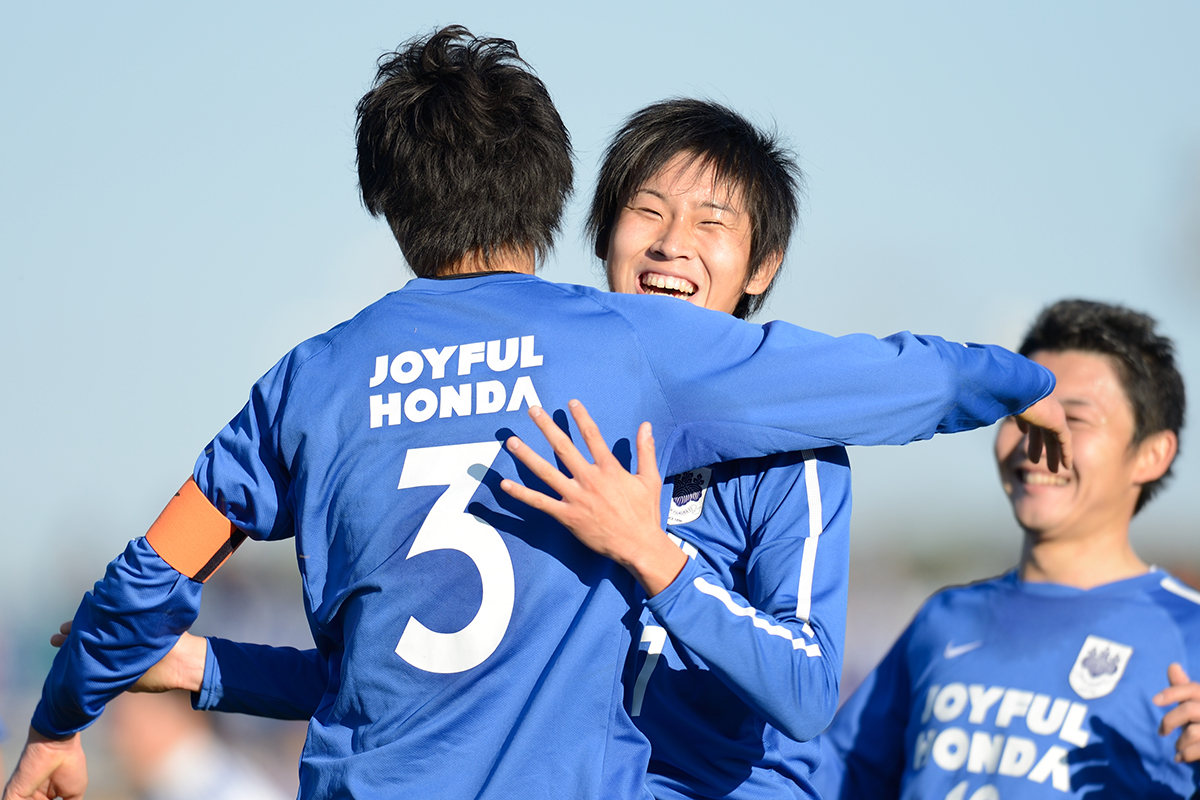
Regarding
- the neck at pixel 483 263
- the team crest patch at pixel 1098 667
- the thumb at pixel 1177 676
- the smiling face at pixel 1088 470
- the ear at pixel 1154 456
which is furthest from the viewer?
the ear at pixel 1154 456

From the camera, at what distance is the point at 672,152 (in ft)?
10.0

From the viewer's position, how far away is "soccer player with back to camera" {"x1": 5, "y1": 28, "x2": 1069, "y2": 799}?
1995 millimetres

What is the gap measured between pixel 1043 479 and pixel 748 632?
2.33 metres

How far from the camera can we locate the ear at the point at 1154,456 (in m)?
4.03

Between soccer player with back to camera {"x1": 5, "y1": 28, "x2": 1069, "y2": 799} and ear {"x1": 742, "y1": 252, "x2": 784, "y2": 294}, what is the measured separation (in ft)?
2.89

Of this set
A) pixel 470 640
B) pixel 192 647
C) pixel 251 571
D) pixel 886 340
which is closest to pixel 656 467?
pixel 470 640

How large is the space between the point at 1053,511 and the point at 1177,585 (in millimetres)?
431

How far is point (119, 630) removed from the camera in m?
2.41

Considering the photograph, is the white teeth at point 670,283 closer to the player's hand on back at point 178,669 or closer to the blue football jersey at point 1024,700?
the player's hand on back at point 178,669

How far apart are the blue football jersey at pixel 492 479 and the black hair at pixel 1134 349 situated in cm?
211

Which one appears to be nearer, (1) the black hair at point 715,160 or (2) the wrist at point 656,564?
(2) the wrist at point 656,564

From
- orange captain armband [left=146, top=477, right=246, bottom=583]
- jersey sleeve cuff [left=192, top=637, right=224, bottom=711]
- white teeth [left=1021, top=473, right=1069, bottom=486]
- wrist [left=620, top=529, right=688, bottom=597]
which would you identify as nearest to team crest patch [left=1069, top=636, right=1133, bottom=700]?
white teeth [left=1021, top=473, right=1069, bottom=486]

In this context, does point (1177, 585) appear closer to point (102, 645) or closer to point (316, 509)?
point (316, 509)

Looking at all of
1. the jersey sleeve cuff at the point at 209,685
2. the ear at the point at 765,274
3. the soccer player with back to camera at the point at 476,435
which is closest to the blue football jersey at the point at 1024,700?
the ear at the point at 765,274
